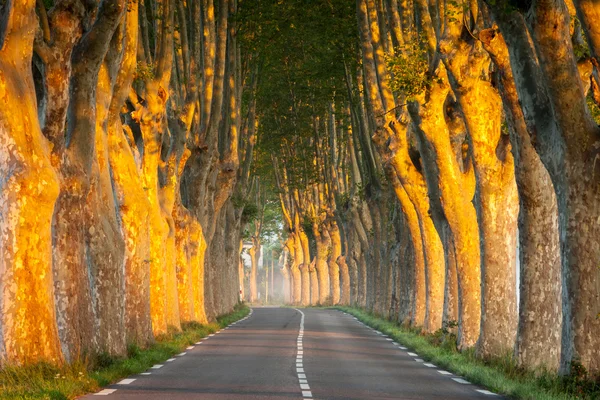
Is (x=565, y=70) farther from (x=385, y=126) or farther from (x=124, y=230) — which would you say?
(x=385, y=126)

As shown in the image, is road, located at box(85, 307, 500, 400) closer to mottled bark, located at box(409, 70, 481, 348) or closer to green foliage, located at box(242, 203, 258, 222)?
mottled bark, located at box(409, 70, 481, 348)

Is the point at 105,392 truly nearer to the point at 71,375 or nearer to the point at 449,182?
the point at 71,375

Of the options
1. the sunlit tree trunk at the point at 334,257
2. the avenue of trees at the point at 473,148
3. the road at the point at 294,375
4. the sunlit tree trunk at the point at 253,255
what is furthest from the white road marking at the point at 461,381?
the sunlit tree trunk at the point at 253,255

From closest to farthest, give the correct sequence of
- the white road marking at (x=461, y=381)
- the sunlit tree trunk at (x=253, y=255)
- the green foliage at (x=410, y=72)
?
the white road marking at (x=461, y=381)
the green foliage at (x=410, y=72)
the sunlit tree trunk at (x=253, y=255)

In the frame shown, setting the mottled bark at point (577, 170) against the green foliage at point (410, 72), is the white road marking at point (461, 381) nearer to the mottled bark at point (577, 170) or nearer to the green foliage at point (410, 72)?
the mottled bark at point (577, 170)

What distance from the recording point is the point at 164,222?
85.4 ft

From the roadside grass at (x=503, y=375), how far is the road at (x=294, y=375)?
0.28 meters

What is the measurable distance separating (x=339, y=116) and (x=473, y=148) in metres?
24.8

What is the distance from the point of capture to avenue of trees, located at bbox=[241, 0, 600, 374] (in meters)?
12.4

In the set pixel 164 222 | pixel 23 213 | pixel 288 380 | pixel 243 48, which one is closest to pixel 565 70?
pixel 288 380

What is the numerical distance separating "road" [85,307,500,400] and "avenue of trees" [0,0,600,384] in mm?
1250

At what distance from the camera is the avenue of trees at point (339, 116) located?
1312 centimetres

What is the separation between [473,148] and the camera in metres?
19.6

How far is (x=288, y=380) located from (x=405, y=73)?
896 cm
